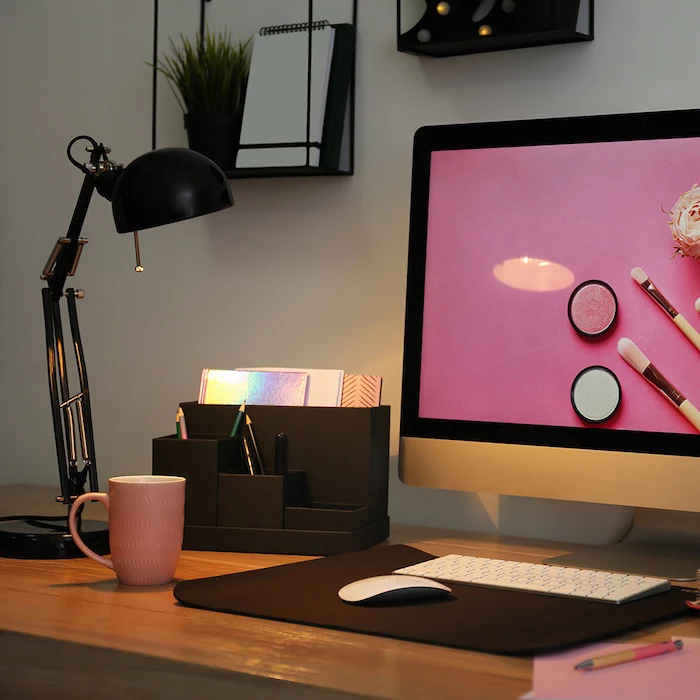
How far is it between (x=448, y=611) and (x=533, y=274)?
45cm

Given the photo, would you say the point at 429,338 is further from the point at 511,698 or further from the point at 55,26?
the point at 55,26

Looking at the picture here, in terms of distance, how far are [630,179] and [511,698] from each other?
2.14ft

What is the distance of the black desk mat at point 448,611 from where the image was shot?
0.80 meters

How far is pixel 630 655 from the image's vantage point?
0.75m

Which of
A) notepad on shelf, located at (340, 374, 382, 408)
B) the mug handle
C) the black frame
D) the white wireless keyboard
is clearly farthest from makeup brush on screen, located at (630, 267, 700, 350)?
the mug handle

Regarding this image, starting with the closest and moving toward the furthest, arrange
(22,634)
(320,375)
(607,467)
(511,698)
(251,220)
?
(511,698), (22,634), (607,467), (320,375), (251,220)

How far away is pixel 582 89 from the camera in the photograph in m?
1.37

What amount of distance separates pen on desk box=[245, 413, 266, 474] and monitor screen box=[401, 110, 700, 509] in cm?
19

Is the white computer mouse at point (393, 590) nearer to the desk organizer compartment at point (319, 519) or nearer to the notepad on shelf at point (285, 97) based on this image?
the desk organizer compartment at point (319, 519)

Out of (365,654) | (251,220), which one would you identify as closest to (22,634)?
(365,654)

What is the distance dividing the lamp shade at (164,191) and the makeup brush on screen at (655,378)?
18.8 inches

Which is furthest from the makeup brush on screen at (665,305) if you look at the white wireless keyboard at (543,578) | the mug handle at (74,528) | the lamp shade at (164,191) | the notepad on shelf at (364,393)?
the mug handle at (74,528)

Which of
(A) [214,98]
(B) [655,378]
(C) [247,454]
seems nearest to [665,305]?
(B) [655,378]

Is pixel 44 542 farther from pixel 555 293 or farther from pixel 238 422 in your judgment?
pixel 555 293
